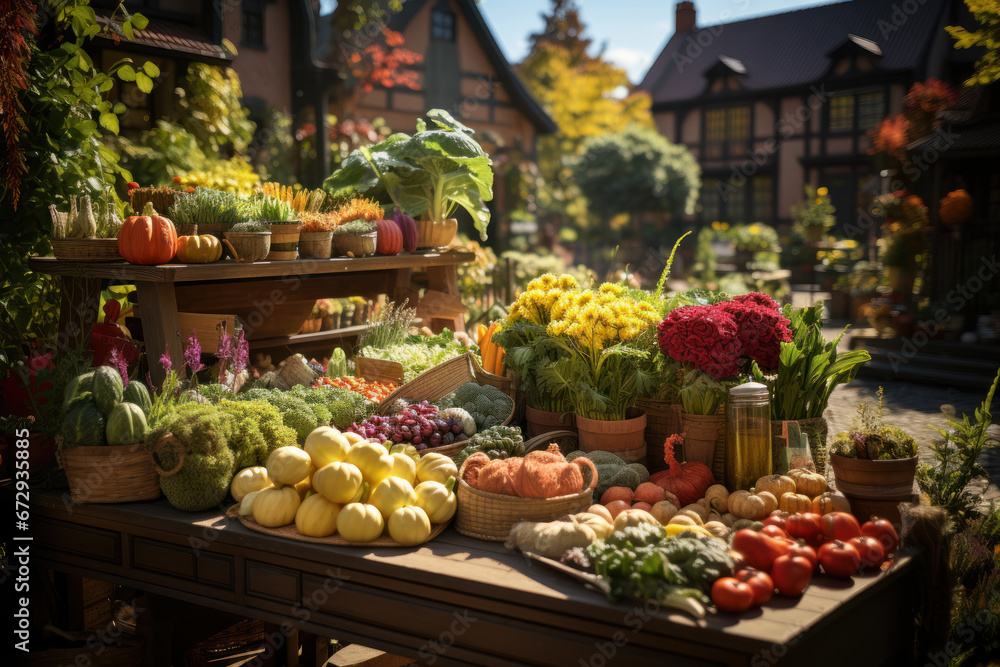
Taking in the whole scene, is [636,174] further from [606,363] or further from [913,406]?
[606,363]

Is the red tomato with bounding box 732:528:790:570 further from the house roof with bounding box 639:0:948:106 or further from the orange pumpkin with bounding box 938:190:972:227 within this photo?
the house roof with bounding box 639:0:948:106

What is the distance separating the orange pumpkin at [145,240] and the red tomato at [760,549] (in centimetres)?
288

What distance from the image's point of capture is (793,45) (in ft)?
84.1

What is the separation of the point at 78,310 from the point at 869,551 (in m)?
3.92

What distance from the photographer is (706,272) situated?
18.5 metres

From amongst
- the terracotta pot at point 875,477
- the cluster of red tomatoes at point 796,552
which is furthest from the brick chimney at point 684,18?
the cluster of red tomatoes at point 796,552

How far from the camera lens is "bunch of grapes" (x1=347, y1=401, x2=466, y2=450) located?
376cm

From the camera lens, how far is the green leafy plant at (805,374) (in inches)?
148

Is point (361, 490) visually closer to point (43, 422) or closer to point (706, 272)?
point (43, 422)

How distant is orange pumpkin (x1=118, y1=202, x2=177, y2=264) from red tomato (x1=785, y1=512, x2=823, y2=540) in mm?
3016

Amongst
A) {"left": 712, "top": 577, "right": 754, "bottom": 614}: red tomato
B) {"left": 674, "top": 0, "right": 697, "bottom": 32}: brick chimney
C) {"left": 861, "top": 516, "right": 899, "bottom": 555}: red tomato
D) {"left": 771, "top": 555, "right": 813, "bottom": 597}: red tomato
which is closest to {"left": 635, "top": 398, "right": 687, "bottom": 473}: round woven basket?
{"left": 861, "top": 516, "right": 899, "bottom": 555}: red tomato

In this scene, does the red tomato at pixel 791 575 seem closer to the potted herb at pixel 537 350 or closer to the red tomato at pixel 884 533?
the red tomato at pixel 884 533

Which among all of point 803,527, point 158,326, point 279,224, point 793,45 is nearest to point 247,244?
point 279,224

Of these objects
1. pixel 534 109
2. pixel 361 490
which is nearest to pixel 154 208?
pixel 361 490
